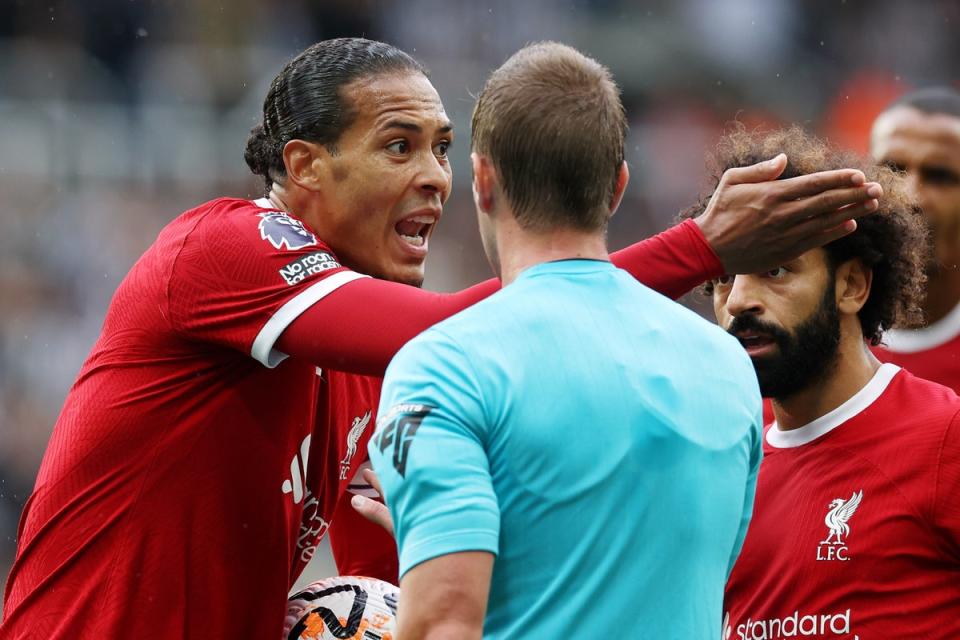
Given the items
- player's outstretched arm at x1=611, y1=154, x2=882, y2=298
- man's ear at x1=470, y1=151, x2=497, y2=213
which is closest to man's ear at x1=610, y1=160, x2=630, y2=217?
man's ear at x1=470, y1=151, x2=497, y2=213

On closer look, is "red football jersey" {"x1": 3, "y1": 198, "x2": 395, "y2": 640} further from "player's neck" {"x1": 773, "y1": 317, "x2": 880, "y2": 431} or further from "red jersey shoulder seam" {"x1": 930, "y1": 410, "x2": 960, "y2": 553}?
"red jersey shoulder seam" {"x1": 930, "y1": 410, "x2": 960, "y2": 553}

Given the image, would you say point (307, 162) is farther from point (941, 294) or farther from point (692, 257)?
point (941, 294)

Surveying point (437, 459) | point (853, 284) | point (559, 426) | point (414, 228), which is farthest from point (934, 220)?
point (437, 459)

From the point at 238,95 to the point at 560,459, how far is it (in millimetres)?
10053

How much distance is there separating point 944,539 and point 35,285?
9.29 metres

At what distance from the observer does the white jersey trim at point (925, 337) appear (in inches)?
231

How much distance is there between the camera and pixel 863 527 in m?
3.60

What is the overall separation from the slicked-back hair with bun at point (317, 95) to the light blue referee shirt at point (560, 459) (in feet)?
5.38

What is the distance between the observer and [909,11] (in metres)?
13.5

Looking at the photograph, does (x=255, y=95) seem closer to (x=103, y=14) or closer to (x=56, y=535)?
(x=103, y=14)

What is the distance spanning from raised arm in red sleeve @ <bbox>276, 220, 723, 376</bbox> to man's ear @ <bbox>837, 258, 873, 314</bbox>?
1193mm

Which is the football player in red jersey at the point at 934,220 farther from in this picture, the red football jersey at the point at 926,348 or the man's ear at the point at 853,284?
the man's ear at the point at 853,284

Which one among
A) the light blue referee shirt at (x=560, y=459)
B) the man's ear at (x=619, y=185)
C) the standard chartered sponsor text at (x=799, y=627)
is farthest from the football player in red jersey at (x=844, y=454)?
the man's ear at (x=619, y=185)

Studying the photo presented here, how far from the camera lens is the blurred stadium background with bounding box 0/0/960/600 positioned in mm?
11227
